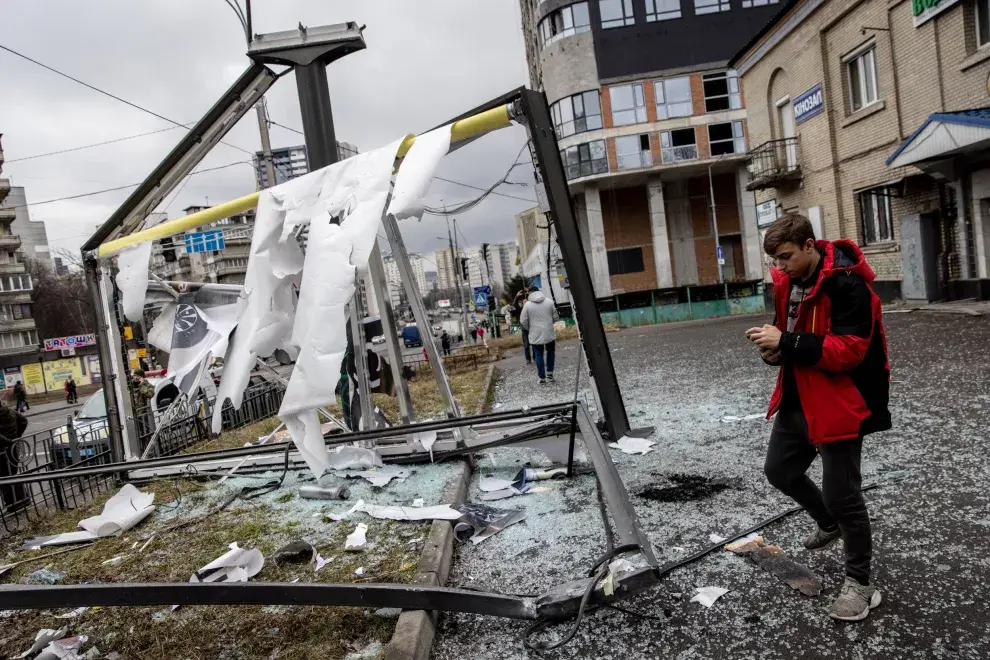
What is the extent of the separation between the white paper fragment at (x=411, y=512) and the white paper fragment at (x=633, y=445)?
68.4 inches

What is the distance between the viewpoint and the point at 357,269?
3.99 m

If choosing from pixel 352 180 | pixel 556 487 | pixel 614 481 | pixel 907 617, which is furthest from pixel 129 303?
pixel 907 617

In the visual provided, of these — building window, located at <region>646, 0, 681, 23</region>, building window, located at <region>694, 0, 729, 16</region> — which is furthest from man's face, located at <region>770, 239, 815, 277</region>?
building window, located at <region>694, 0, 729, 16</region>

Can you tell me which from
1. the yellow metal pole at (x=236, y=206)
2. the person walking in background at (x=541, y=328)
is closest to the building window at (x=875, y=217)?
the person walking in background at (x=541, y=328)

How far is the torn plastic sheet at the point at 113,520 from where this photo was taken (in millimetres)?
5223

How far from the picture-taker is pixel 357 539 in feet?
13.5

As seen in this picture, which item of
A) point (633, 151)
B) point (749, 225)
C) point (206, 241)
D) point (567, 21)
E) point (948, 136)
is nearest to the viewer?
point (948, 136)

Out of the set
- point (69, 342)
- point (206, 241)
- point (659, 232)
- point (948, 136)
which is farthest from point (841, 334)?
point (69, 342)

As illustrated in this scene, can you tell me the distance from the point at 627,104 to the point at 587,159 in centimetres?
375

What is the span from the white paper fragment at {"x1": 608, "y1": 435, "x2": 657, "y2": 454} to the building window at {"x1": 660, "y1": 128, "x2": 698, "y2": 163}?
106ft

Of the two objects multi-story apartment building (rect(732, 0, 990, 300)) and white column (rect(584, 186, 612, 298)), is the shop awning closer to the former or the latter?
multi-story apartment building (rect(732, 0, 990, 300))

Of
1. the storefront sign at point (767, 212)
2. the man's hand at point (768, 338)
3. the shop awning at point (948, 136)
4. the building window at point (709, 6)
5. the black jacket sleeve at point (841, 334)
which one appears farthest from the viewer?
the building window at point (709, 6)

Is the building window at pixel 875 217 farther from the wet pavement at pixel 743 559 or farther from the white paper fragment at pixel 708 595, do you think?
the white paper fragment at pixel 708 595

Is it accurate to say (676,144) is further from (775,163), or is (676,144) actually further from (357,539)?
(357,539)
